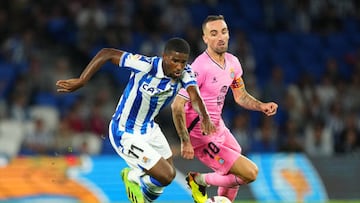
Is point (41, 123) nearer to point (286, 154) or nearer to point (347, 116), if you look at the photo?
point (286, 154)

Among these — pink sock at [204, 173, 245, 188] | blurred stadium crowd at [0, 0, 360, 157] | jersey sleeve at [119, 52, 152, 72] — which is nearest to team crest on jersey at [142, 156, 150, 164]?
jersey sleeve at [119, 52, 152, 72]

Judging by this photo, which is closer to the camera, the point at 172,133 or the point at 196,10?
the point at 172,133

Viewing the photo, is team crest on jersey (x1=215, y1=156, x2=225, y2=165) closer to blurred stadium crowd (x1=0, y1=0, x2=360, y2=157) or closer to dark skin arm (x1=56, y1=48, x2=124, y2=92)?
dark skin arm (x1=56, y1=48, x2=124, y2=92)

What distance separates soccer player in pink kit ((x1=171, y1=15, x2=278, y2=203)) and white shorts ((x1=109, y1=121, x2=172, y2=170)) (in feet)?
1.27

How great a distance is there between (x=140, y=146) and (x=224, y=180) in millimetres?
1244

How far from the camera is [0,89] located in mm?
18078

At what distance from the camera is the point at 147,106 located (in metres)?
10.6

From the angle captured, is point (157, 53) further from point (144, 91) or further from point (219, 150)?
point (144, 91)

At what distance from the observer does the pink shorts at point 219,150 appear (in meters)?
11.1

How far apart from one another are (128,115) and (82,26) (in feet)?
30.6

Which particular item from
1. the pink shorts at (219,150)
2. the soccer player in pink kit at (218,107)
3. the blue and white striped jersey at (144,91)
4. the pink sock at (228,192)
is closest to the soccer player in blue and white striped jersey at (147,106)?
the blue and white striped jersey at (144,91)

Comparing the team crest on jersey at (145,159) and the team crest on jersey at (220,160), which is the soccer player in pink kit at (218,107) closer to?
the team crest on jersey at (220,160)

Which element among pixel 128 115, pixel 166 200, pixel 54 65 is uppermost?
pixel 128 115

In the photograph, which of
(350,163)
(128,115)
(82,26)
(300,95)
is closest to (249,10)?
(300,95)
